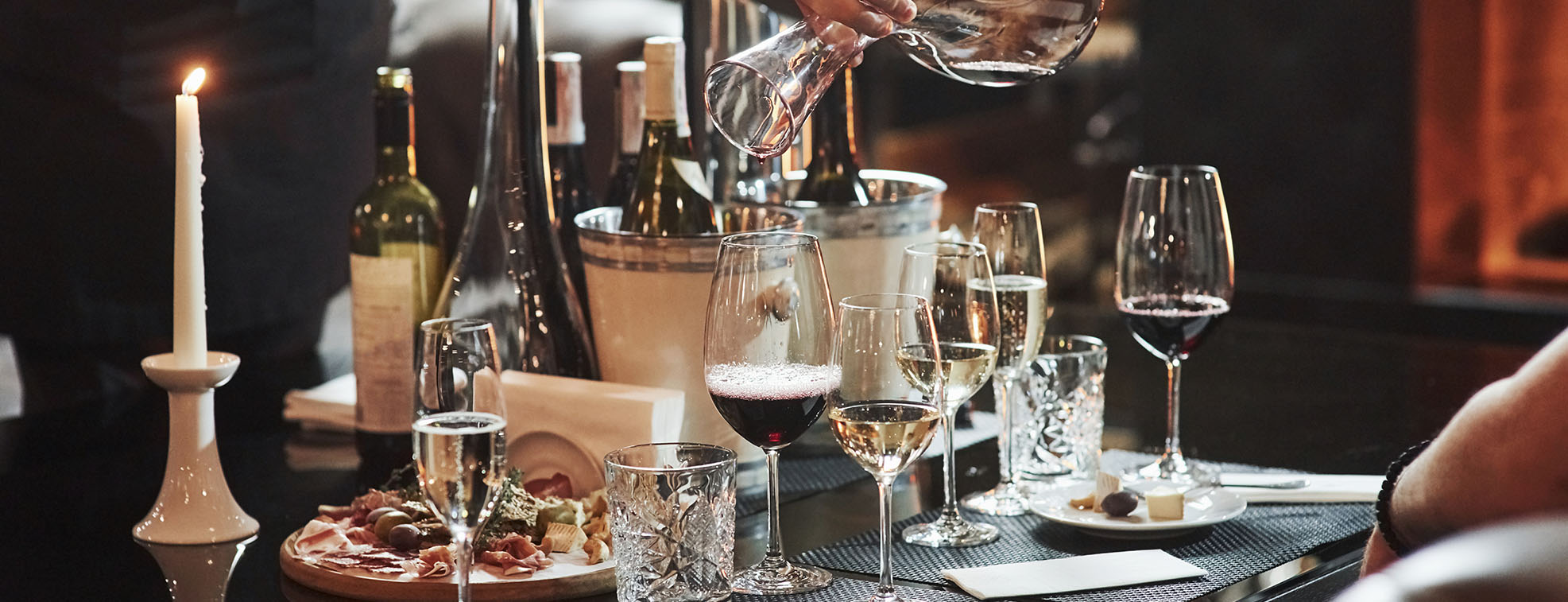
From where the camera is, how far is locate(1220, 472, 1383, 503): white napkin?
3.51 feet

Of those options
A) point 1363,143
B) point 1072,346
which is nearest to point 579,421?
point 1072,346

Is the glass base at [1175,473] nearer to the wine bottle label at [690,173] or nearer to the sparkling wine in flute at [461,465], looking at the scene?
the wine bottle label at [690,173]

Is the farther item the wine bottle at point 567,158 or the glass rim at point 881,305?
the wine bottle at point 567,158

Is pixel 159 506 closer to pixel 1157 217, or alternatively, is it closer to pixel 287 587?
pixel 287 587

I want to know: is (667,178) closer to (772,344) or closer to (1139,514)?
(772,344)

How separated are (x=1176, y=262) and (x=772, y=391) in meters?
0.41

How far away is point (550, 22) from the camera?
1657mm

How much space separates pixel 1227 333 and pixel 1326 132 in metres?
1.77

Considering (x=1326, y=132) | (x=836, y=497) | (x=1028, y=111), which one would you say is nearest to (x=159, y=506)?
(x=836, y=497)

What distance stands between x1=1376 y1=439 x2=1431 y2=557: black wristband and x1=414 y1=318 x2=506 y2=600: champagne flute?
453 mm

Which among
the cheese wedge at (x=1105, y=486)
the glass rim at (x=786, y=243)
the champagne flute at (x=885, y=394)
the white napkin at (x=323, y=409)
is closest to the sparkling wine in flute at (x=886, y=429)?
the champagne flute at (x=885, y=394)

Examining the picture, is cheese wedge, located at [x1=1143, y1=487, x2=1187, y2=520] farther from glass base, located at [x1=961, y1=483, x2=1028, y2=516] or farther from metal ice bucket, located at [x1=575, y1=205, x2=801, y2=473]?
metal ice bucket, located at [x1=575, y1=205, x2=801, y2=473]

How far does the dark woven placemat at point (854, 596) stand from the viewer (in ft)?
A: 2.86

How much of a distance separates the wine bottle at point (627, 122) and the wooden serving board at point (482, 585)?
0.40 metres
